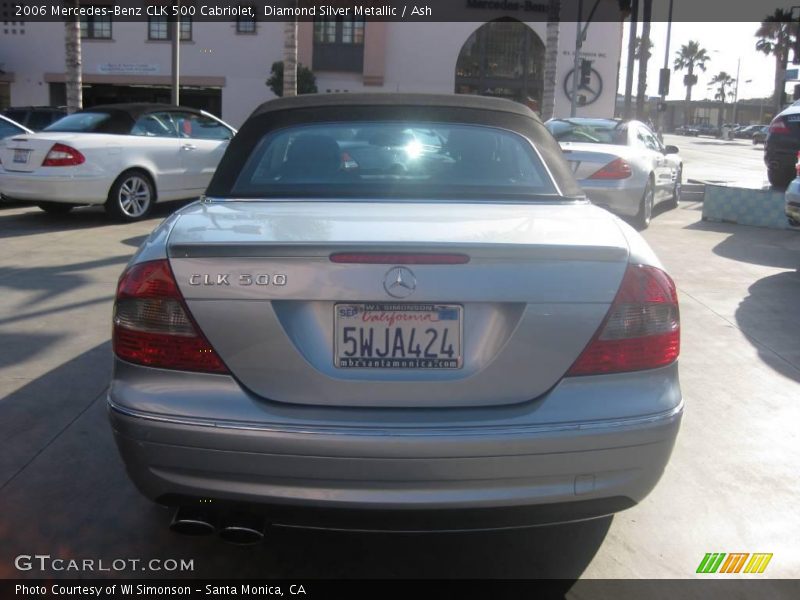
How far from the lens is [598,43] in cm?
3856

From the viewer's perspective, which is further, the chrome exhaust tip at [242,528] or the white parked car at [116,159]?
the white parked car at [116,159]

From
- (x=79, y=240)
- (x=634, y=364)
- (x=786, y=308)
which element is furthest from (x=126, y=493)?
(x=79, y=240)

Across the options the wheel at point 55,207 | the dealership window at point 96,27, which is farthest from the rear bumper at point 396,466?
the dealership window at point 96,27

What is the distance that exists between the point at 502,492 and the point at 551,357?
42 cm

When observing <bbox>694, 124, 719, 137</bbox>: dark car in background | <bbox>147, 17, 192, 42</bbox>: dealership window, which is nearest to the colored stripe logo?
<bbox>147, 17, 192, 42</bbox>: dealership window

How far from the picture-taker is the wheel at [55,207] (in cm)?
1102

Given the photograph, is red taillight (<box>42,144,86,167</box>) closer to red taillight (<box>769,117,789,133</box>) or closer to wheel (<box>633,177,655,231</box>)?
wheel (<box>633,177,655,231</box>)

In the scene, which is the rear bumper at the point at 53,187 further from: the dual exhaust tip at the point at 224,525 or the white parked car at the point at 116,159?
the dual exhaust tip at the point at 224,525

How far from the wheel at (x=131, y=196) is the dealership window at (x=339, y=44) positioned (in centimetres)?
2785

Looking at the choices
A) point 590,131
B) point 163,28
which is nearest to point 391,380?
point 590,131

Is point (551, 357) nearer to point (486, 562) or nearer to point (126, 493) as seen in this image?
point (486, 562)

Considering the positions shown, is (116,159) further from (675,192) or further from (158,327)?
(675,192)

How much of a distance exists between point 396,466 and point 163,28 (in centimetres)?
3843

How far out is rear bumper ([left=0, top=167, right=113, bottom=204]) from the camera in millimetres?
9891
